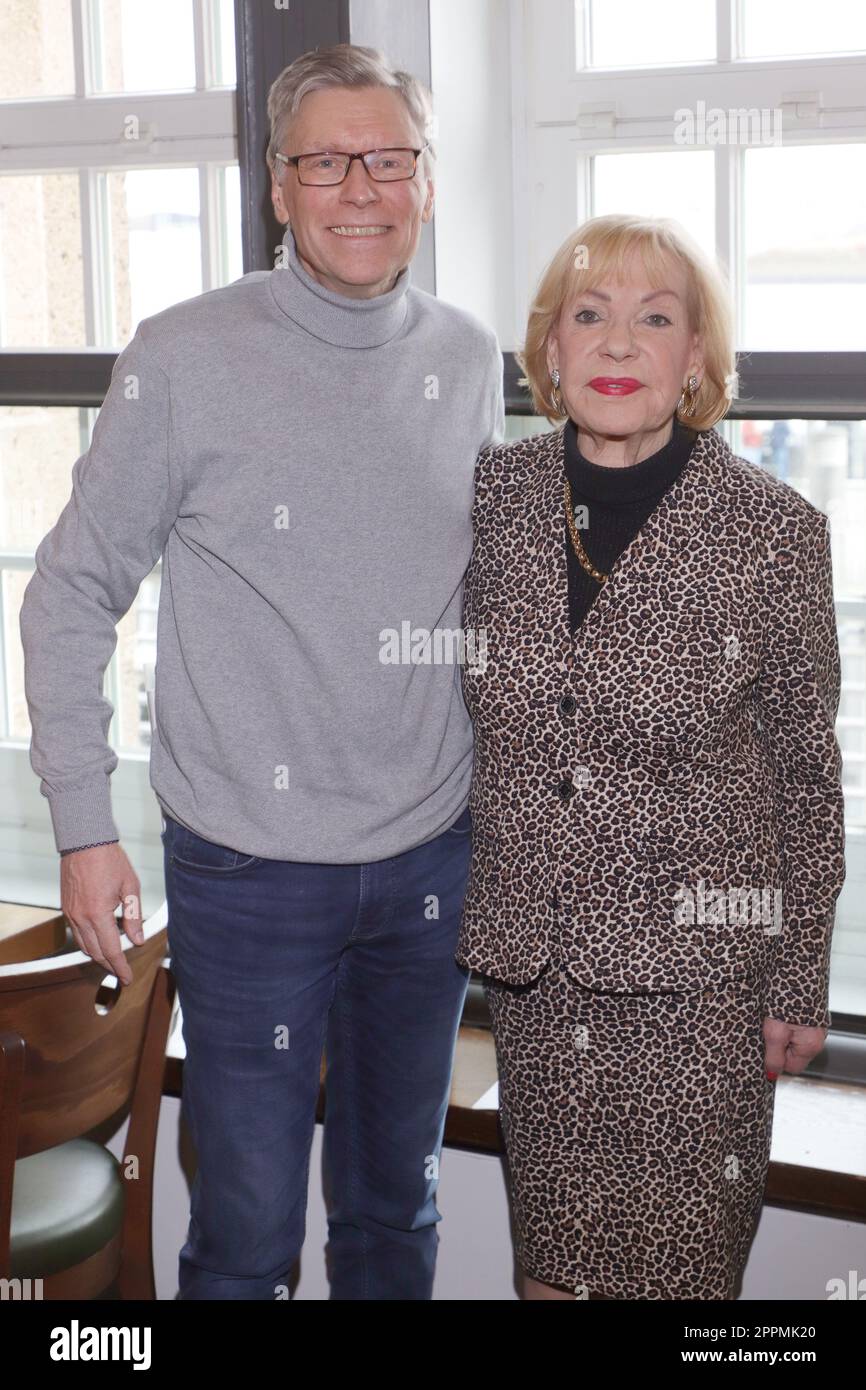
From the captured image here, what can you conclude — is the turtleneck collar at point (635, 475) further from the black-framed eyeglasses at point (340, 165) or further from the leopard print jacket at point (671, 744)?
the black-framed eyeglasses at point (340, 165)

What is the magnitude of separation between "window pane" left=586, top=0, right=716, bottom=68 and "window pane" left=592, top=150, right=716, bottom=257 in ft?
0.41

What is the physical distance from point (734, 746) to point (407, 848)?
1.12ft

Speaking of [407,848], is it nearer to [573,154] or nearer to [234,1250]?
[234,1250]

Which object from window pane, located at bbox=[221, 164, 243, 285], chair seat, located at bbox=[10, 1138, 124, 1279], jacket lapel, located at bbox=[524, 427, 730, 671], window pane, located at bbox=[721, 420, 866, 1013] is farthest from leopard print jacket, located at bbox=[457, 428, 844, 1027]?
window pane, located at bbox=[221, 164, 243, 285]

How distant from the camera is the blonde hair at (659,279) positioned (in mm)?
1433

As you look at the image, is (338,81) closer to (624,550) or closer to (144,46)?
(624,550)

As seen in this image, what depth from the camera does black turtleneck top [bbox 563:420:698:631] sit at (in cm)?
145

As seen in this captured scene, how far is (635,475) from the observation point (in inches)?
57.2

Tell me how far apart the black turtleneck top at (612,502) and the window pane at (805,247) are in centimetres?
63

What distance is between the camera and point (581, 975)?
4.75ft

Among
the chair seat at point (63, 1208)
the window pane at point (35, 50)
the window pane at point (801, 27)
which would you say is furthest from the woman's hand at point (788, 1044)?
the window pane at point (35, 50)

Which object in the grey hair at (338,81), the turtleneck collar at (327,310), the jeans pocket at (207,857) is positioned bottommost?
the jeans pocket at (207,857)

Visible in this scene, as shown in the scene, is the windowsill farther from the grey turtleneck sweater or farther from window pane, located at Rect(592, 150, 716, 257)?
window pane, located at Rect(592, 150, 716, 257)
